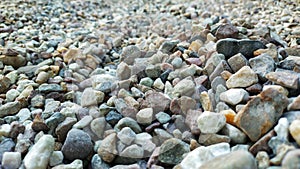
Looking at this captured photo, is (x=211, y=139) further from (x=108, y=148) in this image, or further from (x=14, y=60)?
(x=14, y=60)

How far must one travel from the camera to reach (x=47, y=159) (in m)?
0.74

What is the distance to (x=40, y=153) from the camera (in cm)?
75

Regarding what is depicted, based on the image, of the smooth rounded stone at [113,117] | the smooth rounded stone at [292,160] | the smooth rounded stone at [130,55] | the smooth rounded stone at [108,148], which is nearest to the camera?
the smooth rounded stone at [292,160]

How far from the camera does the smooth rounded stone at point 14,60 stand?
125 centimetres

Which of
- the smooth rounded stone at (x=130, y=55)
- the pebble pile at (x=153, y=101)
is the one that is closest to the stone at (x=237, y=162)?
the pebble pile at (x=153, y=101)

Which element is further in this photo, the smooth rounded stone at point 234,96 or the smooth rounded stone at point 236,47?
the smooth rounded stone at point 236,47

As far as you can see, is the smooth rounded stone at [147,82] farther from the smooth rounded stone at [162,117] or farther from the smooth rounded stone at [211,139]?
the smooth rounded stone at [211,139]

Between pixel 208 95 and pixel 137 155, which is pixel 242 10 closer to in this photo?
pixel 208 95

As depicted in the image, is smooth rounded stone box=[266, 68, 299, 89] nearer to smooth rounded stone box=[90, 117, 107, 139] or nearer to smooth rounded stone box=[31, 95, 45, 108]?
smooth rounded stone box=[90, 117, 107, 139]

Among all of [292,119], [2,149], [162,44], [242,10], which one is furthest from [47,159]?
[242,10]

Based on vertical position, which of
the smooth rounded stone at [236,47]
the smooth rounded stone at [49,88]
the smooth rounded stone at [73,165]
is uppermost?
the smooth rounded stone at [236,47]

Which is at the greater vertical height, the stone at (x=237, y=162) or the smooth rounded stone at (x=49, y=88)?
the stone at (x=237, y=162)

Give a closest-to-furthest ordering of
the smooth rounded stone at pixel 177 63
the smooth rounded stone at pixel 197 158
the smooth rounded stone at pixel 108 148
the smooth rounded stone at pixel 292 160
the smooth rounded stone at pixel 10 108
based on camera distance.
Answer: the smooth rounded stone at pixel 292 160 → the smooth rounded stone at pixel 197 158 → the smooth rounded stone at pixel 108 148 → the smooth rounded stone at pixel 10 108 → the smooth rounded stone at pixel 177 63

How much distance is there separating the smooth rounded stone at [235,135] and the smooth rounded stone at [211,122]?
0.6 inches
